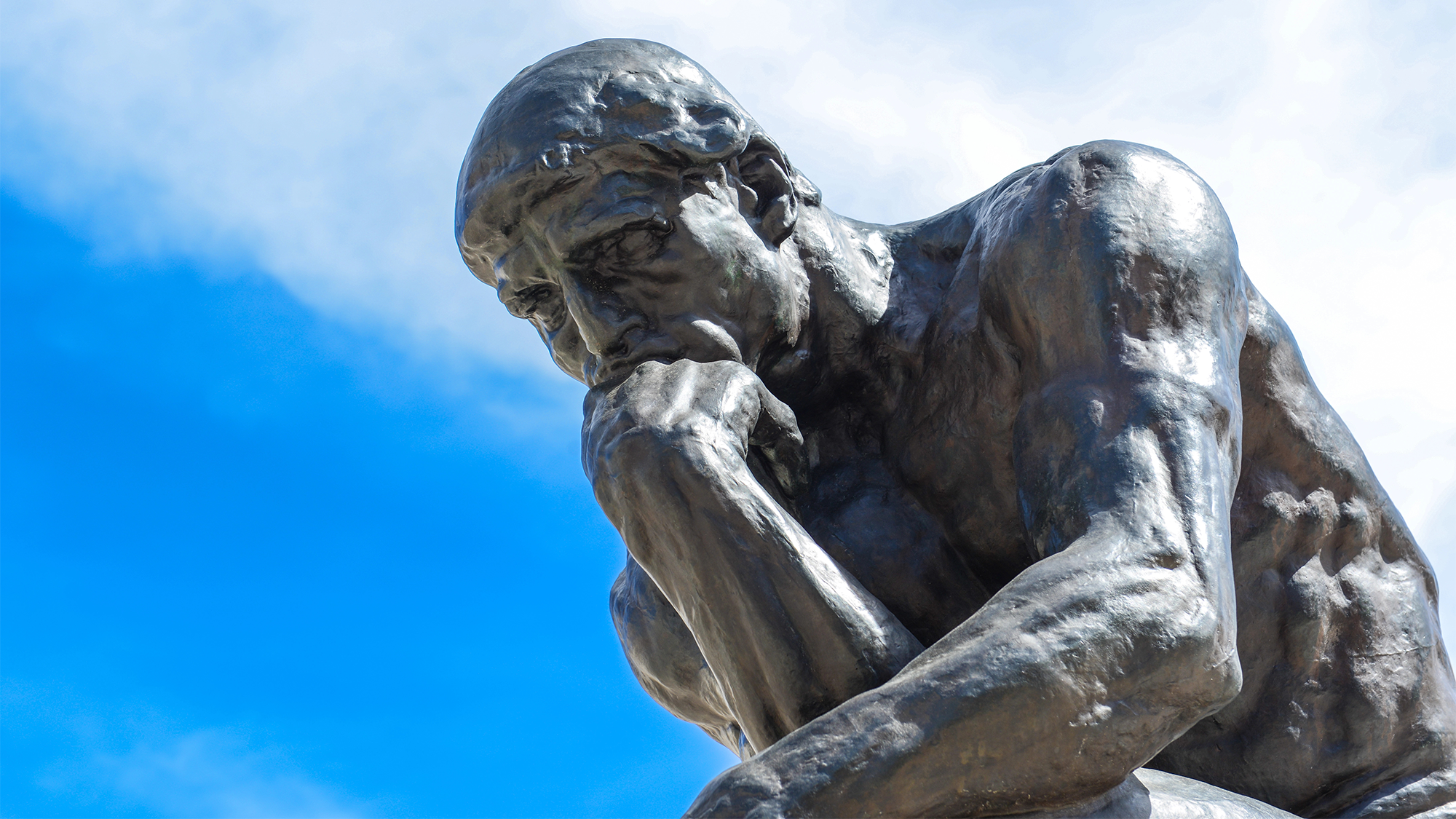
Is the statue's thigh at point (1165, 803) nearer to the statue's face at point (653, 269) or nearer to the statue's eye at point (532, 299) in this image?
the statue's face at point (653, 269)

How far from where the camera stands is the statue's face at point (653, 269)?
3.32 metres

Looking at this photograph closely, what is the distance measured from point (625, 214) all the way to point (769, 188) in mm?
474

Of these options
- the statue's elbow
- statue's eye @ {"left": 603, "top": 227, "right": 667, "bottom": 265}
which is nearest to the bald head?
statue's eye @ {"left": 603, "top": 227, "right": 667, "bottom": 265}

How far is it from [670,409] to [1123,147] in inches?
47.4

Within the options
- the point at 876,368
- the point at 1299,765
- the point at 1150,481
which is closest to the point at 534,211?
the point at 876,368

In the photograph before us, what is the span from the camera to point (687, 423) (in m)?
2.84

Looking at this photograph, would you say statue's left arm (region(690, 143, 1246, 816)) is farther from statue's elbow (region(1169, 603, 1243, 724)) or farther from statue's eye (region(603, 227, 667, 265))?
statue's eye (region(603, 227, 667, 265))

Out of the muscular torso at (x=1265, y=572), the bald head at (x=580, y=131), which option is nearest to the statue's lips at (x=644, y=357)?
the bald head at (x=580, y=131)

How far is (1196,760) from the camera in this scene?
3.37m

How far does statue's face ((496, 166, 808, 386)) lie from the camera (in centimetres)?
332

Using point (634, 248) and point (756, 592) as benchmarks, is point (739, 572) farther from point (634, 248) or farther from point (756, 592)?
point (634, 248)

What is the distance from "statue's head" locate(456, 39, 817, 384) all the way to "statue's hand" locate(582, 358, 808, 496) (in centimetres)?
22

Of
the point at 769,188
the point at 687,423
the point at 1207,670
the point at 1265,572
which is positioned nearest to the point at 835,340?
the point at 769,188

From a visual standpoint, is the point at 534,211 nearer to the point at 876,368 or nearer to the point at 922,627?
the point at 876,368
